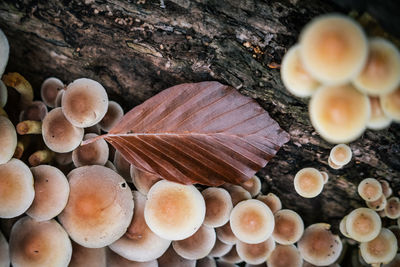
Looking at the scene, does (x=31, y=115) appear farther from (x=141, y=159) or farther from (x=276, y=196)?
(x=276, y=196)

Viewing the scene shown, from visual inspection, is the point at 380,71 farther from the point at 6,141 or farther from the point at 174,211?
the point at 6,141

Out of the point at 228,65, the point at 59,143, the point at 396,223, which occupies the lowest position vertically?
the point at 59,143

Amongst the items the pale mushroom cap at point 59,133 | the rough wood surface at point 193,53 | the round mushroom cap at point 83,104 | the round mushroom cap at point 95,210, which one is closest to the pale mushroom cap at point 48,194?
the round mushroom cap at point 95,210

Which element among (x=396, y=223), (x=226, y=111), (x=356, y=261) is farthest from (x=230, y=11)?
(x=356, y=261)

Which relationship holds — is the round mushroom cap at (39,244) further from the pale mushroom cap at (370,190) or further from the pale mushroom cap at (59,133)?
the pale mushroom cap at (370,190)

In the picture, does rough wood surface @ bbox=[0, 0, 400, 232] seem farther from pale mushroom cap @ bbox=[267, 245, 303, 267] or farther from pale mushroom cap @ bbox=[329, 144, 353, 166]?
pale mushroom cap @ bbox=[267, 245, 303, 267]

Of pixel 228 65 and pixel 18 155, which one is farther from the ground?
pixel 228 65
